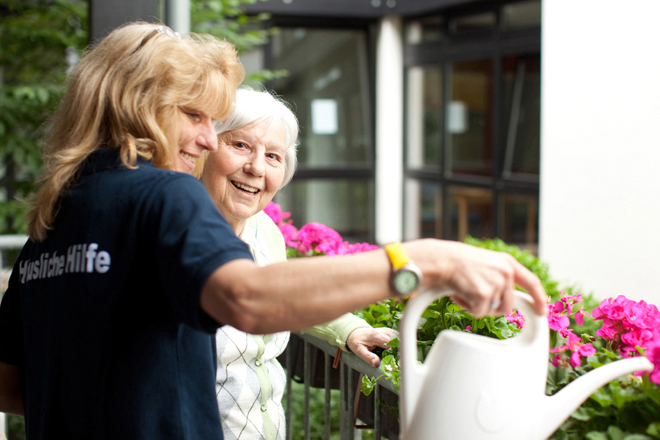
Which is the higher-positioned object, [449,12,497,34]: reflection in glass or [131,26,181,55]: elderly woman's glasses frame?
[449,12,497,34]: reflection in glass

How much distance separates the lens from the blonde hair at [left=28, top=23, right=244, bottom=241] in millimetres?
811

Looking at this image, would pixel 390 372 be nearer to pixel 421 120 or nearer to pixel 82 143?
pixel 82 143

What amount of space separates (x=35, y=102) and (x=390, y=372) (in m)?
3.38

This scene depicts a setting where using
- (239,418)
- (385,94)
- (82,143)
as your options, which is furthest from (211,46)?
(385,94)

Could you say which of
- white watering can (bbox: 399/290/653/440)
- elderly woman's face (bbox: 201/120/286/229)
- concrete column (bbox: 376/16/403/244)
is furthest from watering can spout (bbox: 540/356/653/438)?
concrete column (bbox: 376/16/403/244)

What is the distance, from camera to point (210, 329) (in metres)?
0.70


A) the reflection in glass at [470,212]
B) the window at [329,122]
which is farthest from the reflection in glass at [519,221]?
the window at [329,122]

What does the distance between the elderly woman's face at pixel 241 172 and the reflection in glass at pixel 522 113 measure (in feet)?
13.2

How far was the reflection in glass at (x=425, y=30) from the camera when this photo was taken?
5.96m

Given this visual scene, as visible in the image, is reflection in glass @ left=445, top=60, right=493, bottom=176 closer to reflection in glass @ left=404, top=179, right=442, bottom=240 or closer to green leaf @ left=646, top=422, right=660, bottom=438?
reflection in glass @ left=404, top=179, right=442, bottom=240

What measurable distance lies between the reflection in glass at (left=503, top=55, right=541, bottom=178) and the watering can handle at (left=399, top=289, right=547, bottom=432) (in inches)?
179

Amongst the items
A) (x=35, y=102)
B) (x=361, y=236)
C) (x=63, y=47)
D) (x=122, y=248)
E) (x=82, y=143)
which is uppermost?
(x=63, y=47)

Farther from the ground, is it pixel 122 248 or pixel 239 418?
pixel 122 248

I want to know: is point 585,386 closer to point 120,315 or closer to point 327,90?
point 120,315
